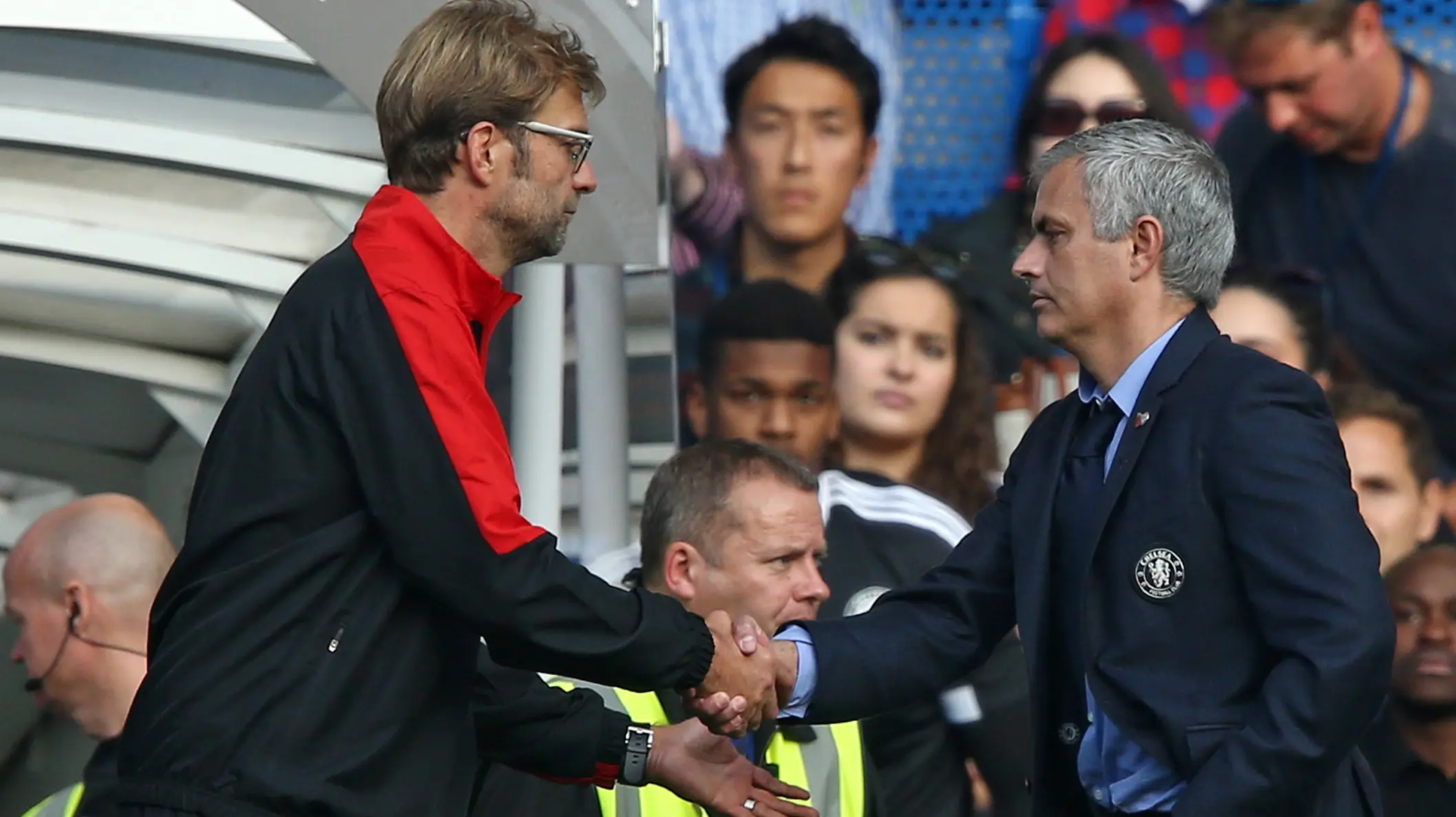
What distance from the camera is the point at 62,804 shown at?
3.86 meters

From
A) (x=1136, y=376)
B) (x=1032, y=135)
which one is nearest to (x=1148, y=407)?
(x=1136, y=376)

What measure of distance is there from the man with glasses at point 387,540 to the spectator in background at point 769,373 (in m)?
1.97

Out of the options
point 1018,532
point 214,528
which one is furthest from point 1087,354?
point 214,528

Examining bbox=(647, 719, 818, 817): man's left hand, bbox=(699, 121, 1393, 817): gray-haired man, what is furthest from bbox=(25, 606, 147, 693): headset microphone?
bbox=(699, 121, 1393, 817): gray-haired man

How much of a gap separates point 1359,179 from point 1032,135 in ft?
2.46

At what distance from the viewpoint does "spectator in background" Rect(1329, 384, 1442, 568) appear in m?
4.66

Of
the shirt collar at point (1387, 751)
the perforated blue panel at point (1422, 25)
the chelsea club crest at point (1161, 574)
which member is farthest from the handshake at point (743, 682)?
the perforated blue panel at point (1422, 25)

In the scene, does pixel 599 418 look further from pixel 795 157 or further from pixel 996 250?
pixel 996 250

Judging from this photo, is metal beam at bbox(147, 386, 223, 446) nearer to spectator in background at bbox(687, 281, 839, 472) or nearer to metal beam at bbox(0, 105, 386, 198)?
metal beam at bbox(0, 105, 386, 198)

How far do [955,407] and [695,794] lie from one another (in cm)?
182

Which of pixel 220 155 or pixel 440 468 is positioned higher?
pixel 220 155

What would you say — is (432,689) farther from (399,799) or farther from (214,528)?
(214,528)

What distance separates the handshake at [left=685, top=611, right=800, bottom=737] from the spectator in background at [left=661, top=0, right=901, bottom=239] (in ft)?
5.62

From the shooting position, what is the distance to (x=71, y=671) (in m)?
4.12
